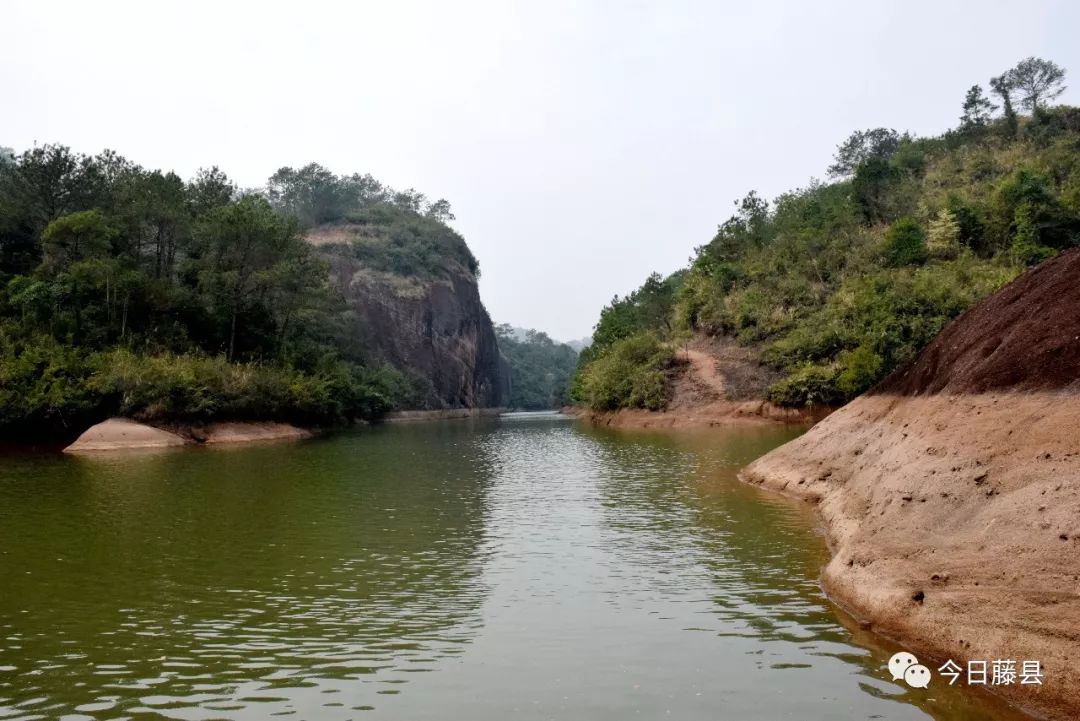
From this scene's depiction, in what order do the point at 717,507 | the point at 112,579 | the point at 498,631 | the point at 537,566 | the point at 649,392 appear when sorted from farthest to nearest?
1. the point at 649,392
2. the point at 717,507
3. the point at 537,566
4. the point at 112,579
5. the point at 498,631

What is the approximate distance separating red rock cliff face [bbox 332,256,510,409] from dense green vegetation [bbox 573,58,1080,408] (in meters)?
29.3

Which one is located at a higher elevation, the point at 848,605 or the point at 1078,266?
the point at 1078,266

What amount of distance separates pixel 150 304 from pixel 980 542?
49727mm

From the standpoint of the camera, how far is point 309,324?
6203 centimetres

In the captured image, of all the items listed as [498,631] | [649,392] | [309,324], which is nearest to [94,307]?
[309,324]

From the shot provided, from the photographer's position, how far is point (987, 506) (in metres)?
8.54

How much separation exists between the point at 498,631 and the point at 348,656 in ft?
5.83

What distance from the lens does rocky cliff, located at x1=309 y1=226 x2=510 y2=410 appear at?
94.1 metres

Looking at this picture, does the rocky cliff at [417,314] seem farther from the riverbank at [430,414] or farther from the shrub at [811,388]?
the shrub at [811,388]

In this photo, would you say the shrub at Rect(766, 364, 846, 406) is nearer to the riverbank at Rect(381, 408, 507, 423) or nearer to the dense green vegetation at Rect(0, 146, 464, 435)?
the dense green vegetation at Rect(0, 146, 464, 435)

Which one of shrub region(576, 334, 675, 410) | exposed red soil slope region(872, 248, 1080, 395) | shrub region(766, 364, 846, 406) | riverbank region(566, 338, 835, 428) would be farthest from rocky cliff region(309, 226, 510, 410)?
exposed red soil slope region(872, 248, 1080, 395)

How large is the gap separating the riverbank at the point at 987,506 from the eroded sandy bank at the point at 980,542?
0.06ft

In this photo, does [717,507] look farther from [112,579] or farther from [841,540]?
[112,579]

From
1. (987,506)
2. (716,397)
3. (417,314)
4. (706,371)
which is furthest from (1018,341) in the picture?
(417,314)
